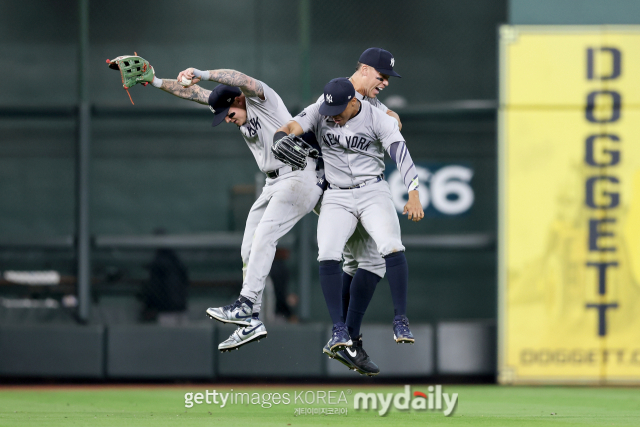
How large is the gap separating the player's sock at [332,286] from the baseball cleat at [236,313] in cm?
60

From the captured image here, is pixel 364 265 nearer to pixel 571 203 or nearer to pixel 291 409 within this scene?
pixel 291 409

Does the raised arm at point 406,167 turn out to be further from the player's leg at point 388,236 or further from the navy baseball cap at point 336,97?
the navy baseball cap at point 336,97

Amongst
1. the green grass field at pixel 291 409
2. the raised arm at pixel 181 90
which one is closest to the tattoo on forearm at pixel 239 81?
the raised arm at pixel 181 90

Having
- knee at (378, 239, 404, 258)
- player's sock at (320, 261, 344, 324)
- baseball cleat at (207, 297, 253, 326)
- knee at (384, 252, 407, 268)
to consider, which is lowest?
baseball cleat at (207, 297, 253, 326)

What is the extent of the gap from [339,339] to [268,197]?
1.29 m

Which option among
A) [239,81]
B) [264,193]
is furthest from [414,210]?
[239,81]

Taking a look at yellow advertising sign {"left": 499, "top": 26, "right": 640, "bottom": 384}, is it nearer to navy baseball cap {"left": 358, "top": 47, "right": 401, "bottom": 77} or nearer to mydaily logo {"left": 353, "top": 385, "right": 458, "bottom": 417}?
mydaily logo {"left": 353, "top": 385, "right": 458, "bottom": 417}

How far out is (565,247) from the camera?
37.9ft

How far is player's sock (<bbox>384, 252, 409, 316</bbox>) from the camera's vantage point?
22.6 feet

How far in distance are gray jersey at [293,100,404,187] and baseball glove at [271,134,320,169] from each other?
0.19m

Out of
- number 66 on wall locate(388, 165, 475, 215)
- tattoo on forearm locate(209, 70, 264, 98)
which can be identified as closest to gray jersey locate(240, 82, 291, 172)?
tattoo on forearm locate(209, 70, 264, 98)

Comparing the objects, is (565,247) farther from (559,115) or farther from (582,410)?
(582,410)

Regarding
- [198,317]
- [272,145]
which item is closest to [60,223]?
[198,317]

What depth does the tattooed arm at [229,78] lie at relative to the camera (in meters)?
6.59
